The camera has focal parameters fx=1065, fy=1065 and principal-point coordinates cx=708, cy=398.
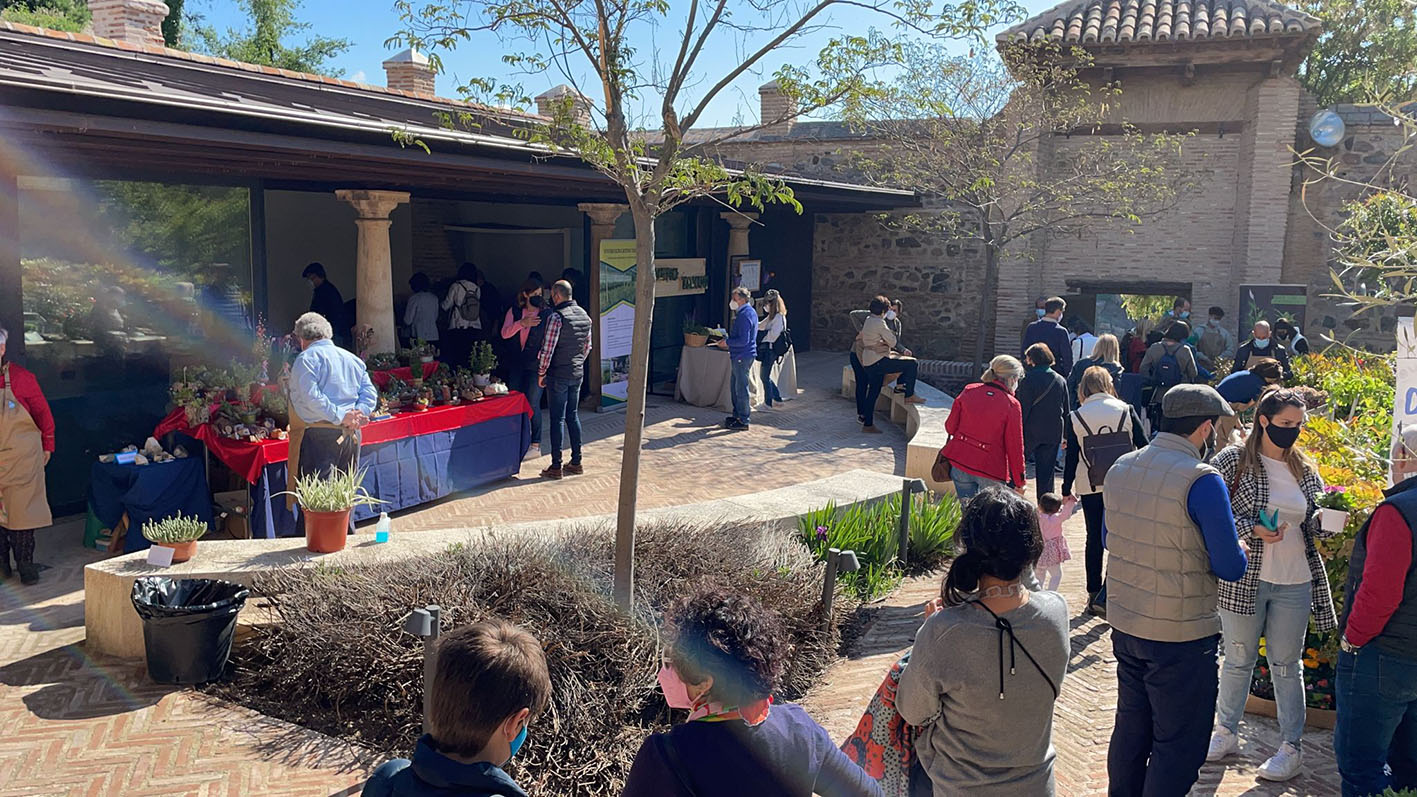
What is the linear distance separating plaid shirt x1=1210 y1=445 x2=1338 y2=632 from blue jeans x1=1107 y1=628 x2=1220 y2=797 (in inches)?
30.2

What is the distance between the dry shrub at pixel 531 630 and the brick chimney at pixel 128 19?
448 inches

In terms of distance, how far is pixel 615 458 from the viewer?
10578mm

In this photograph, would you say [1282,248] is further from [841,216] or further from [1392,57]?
[1392,57]

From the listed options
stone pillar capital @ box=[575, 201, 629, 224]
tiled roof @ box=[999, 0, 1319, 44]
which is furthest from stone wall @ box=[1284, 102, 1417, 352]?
stone pillar capital @ box=[575, 201, 629, 224]

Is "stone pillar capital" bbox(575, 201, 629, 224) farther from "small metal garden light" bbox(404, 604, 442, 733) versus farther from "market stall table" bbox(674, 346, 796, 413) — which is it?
"small metal garden light" bbox(404, 604, 442, 733)

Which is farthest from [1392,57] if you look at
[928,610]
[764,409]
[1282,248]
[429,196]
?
[928,610]

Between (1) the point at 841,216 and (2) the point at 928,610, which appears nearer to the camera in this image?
(2) the point at 928,610

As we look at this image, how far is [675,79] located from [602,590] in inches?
102

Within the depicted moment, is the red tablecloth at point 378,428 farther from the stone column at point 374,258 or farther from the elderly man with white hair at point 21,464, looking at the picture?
the stone column at point 374,258

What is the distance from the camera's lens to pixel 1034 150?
1634cm

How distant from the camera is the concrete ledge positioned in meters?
5.32

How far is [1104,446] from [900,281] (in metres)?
13.1

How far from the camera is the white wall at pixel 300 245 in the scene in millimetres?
13234

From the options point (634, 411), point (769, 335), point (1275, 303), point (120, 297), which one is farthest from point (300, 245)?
point (1275, 303)
